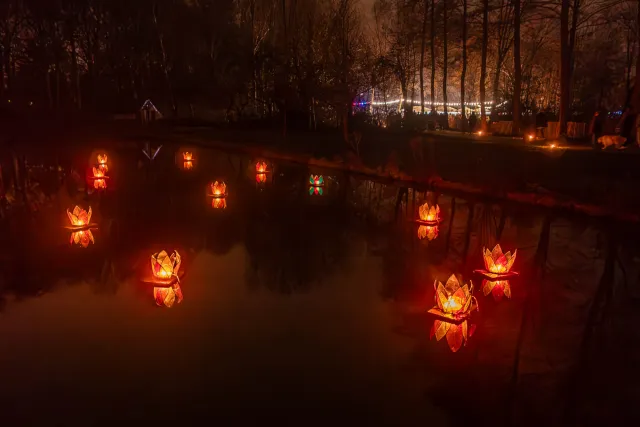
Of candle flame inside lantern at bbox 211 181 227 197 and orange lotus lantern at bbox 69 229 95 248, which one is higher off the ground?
candle flame inside lantern at bbox 211 181 227 197

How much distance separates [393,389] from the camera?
5535 mm

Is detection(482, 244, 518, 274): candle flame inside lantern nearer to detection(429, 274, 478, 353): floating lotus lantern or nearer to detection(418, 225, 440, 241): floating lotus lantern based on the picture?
detection(429, 274, 478, 353): floating lotus lantern

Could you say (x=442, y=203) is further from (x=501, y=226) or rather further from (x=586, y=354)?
(x=586, y=354)

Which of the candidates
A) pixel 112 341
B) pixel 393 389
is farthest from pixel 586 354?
pixel 112 341

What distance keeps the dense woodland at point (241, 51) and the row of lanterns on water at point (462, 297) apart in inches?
1329

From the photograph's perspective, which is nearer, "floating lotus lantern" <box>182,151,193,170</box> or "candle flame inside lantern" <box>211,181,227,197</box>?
"candle flame inside lantern" <box>211,181,227,197</box>

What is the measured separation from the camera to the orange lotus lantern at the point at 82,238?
37.3ft

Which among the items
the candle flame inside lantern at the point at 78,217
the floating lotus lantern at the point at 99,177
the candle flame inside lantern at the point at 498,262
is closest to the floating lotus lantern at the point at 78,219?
the candle flame inside lantern at the point at 78,217

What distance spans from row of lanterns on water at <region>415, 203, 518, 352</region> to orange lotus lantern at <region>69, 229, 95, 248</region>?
7.08 meters

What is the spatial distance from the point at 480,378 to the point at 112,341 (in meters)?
4.09

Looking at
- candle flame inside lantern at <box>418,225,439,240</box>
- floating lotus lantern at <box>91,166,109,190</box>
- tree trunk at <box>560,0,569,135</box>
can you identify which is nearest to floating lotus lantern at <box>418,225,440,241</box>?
candle flame inside lantern at <box>418,225,439,240</box>

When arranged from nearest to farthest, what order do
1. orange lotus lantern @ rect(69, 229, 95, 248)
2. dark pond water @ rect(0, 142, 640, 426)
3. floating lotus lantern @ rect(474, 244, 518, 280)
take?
dark pond water @ rect(0, 142, 640, 426) → floating lotus lantern @ rect(474, 244, 518, 280) → orange lotus lantern @ rect(69, 229, 95, 248)

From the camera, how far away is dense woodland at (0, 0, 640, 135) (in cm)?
4891

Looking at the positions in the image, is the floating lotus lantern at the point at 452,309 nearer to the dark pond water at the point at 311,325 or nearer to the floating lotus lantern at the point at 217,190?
the dark pond water at the point at 311,325
